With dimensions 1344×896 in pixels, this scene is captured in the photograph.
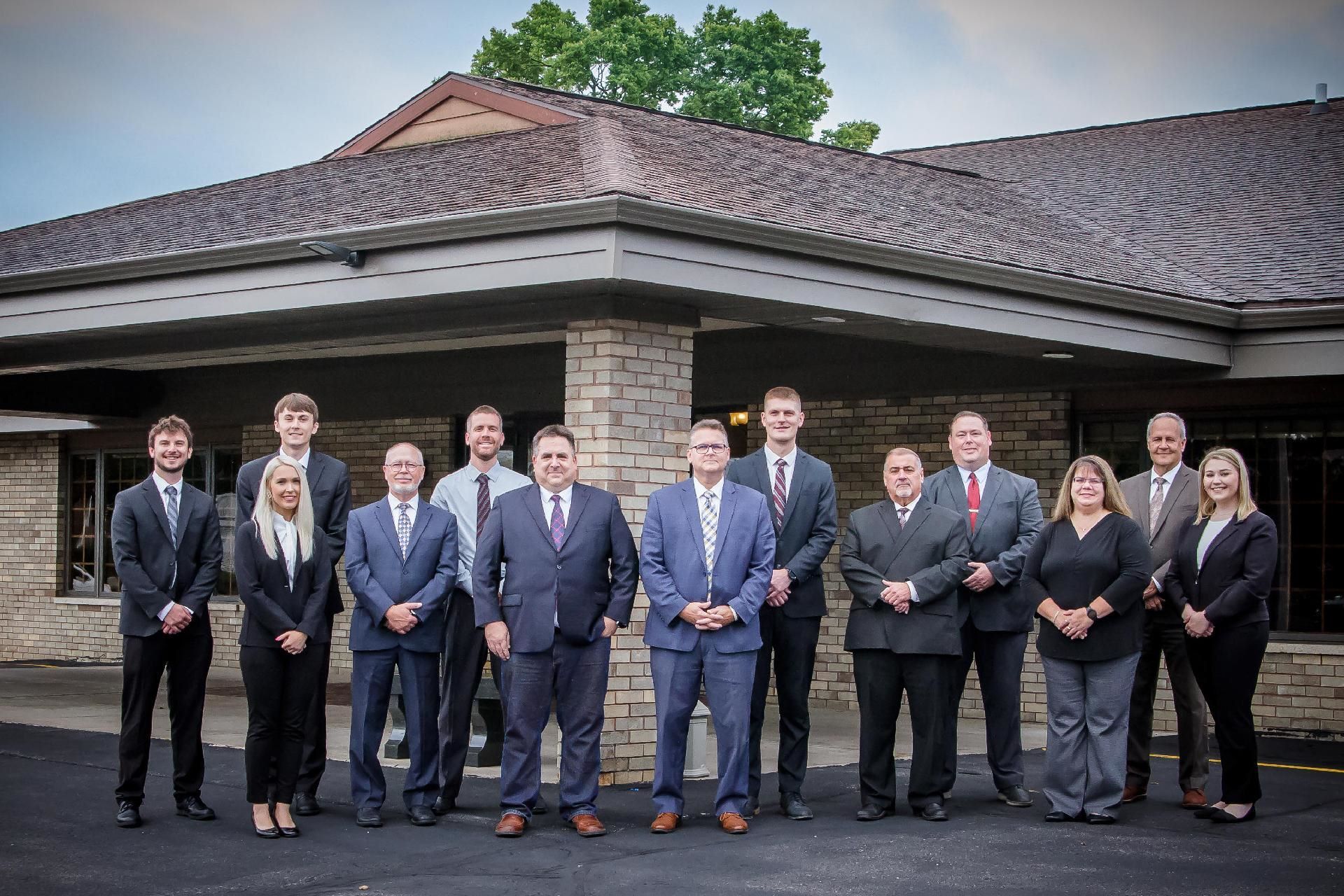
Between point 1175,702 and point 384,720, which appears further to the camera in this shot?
point 1175,702

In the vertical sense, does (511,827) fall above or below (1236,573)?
below

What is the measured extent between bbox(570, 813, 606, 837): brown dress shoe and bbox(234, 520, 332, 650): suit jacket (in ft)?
4.92

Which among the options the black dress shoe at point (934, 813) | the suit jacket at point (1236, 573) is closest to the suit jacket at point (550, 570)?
the black dress shoe at point (934, 813)

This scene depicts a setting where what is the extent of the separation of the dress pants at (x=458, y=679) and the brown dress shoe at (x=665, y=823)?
1.15 m

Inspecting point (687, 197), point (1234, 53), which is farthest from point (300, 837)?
point (1234, 53)

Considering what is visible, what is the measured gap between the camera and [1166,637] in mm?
8016

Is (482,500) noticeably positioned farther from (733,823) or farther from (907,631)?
(907,631)

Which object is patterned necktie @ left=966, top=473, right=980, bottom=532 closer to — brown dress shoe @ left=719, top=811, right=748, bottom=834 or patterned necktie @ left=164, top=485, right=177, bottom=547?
brown dress shoe @ left=719, top=811, right=748, bottom=834

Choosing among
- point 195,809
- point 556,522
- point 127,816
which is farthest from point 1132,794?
point 127,816

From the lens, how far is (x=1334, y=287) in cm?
1102

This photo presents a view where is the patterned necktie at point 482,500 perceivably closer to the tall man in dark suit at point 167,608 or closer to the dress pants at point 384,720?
the dress pants at point 384,720

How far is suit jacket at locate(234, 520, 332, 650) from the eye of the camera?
274 inches

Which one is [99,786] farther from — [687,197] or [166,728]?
[687,197]

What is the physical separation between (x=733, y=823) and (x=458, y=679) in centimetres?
166
